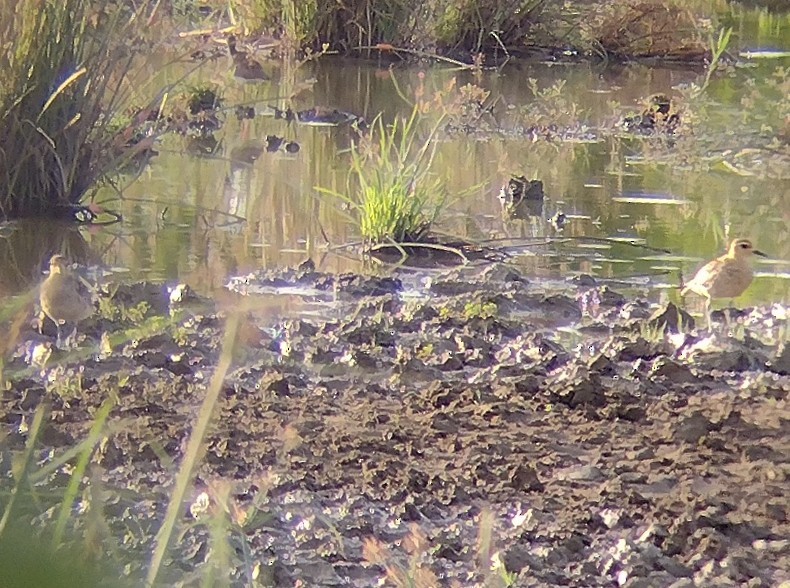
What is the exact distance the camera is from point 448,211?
5691 mm

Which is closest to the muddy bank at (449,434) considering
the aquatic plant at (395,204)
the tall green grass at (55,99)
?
the aquatic plant at (395,204)

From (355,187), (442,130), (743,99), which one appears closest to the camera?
(355,187)

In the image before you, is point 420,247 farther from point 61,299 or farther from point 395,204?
point 61,299

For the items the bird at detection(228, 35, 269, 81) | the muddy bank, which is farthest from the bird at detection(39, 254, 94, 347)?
the bird at detection(228, 35, 269, 81)

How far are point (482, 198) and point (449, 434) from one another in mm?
3146

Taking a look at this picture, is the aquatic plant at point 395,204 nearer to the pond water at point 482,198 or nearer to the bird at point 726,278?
the pond water at point 482,198

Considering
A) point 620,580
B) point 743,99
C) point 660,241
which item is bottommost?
point 620,580

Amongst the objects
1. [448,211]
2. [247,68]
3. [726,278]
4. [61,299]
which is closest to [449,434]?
[61,299]

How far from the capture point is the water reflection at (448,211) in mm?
4898

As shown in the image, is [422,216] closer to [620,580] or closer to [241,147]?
[241,147]

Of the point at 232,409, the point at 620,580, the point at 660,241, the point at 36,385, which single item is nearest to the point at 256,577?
the point at 620,580

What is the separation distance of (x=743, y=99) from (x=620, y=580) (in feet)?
24.9

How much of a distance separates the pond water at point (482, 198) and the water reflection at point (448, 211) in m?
0.01

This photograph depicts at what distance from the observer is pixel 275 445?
2.92 meters
